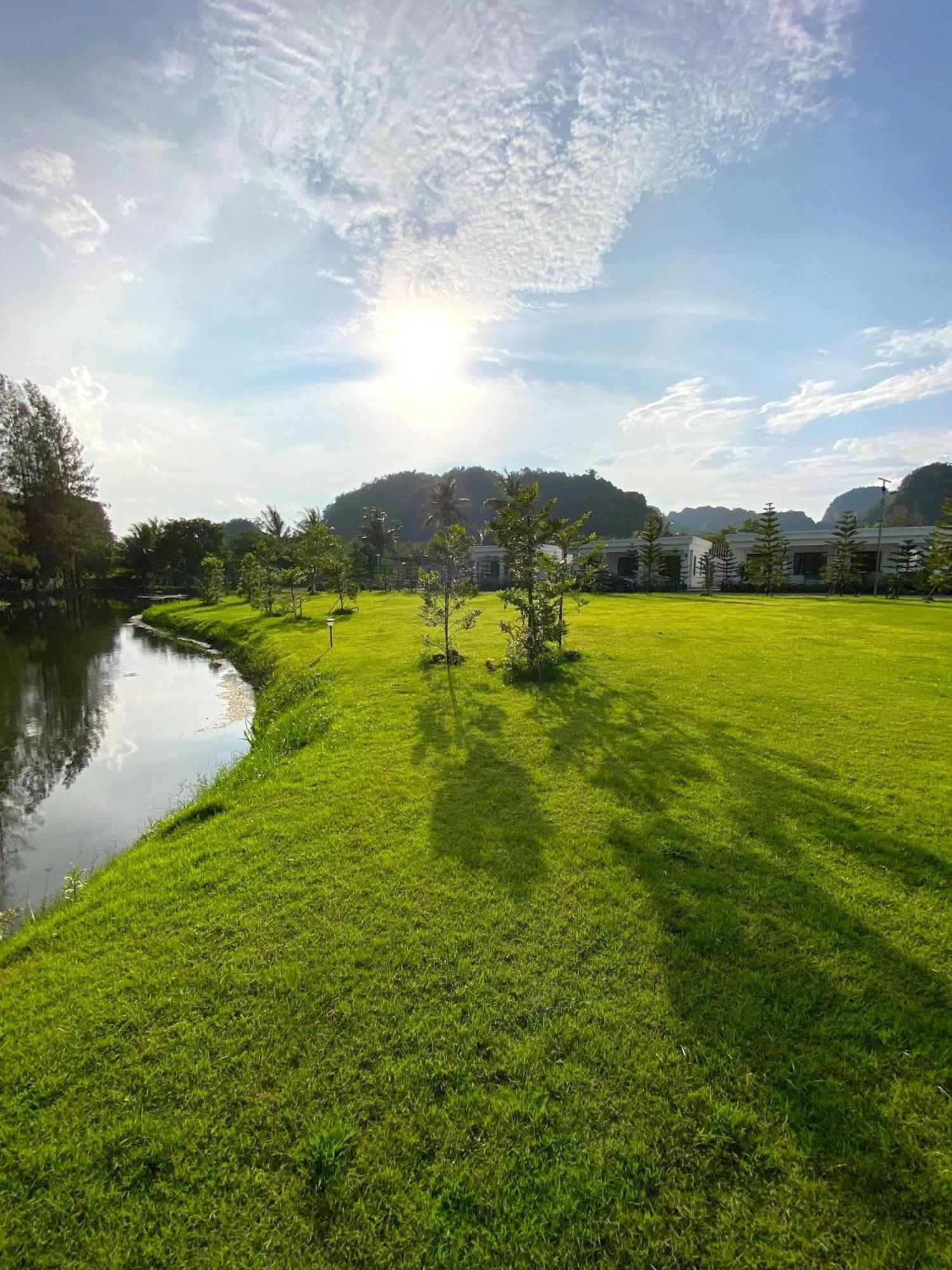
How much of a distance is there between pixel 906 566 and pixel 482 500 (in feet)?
192

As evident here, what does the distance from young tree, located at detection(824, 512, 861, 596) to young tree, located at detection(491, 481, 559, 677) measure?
29.4 meters

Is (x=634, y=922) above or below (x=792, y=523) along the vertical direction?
below

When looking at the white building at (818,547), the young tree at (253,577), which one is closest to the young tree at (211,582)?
the young tree at (253,577)

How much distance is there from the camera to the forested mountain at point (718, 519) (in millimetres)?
152375

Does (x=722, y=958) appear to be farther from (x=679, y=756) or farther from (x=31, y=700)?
(x=31, y=700)


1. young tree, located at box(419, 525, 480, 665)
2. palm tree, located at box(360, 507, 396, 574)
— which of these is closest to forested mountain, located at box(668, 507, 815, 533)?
palm tree, located at box(360, 507, 396, 574)

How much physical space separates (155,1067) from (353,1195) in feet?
4.42

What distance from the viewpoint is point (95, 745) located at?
404 inches

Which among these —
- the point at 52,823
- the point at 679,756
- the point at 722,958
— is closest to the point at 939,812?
the point at 679,756

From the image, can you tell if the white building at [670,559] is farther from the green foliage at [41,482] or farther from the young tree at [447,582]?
the green foliage at [41,482]

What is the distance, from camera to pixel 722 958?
3.41 metres

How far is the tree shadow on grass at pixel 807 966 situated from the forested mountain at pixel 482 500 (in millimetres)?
78385

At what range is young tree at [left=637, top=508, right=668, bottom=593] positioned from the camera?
3797 centimetres

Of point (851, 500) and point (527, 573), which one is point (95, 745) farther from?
point (851, 500)
